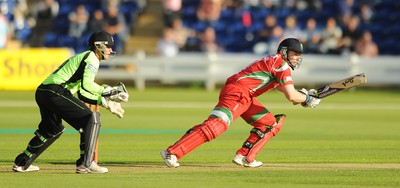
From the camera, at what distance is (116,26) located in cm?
3138

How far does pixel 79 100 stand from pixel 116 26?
1984 cm

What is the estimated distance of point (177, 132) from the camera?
705 inches

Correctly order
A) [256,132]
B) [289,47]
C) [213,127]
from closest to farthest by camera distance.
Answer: [213,127] → [289,47] → [256,132]

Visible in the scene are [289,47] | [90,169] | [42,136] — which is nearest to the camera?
[90,169]

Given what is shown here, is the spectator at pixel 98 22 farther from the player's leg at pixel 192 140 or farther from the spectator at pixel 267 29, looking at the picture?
the player's leg at pixel 192 140

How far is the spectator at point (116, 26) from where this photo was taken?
103ft

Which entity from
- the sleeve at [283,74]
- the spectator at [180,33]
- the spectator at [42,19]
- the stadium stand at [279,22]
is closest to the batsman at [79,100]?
the sleeve at [283,74]

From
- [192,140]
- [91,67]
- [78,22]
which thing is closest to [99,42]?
[91,67]

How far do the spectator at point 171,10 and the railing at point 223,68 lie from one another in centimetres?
219

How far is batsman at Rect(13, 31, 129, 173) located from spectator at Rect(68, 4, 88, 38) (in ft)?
69.0

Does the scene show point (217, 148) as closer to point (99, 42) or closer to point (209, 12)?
point (99, 42)

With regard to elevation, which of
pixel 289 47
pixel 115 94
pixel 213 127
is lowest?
pixel 213 127

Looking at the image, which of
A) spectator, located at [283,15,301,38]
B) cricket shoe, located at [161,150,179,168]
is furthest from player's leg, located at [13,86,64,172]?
spectator, located at [283,15,301,38]

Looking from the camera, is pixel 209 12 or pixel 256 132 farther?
pixel 209 12
